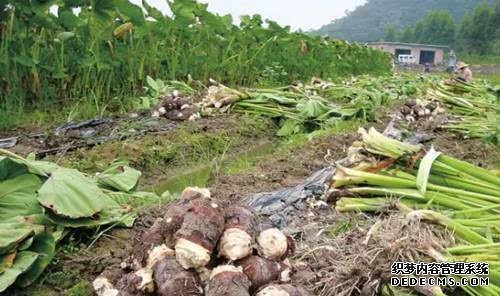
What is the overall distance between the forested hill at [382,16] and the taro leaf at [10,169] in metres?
112

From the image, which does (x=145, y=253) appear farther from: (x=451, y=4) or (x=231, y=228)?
(x=451, y=4)

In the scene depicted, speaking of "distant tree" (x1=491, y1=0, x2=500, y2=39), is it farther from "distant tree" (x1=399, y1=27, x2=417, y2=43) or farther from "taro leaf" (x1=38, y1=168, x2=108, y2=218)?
"taro leaf" (x1=38, y1=168, x2=108, y2=218)

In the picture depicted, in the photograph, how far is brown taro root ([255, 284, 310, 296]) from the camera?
2.07m

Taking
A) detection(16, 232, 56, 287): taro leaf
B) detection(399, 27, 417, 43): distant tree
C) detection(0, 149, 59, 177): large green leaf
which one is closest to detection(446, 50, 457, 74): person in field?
detection(0, 149, 59, 177): large green leaf

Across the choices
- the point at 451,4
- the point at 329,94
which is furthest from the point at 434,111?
the point at 451,4

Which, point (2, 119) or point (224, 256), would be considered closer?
point (224, 256)

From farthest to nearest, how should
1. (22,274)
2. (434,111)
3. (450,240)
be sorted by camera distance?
1. (434,111)
2. (450,240)
3. (22,274)

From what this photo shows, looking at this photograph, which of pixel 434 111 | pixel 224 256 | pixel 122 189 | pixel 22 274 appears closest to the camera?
pixel 224 256

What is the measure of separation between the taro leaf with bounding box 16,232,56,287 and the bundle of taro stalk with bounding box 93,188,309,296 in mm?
325

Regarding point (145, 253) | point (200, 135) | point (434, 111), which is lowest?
point (434, 111)

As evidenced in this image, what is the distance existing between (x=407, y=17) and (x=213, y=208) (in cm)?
13688

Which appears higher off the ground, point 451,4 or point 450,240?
point 450,240

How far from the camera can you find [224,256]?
2199mm

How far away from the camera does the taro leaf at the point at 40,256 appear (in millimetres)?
2438
